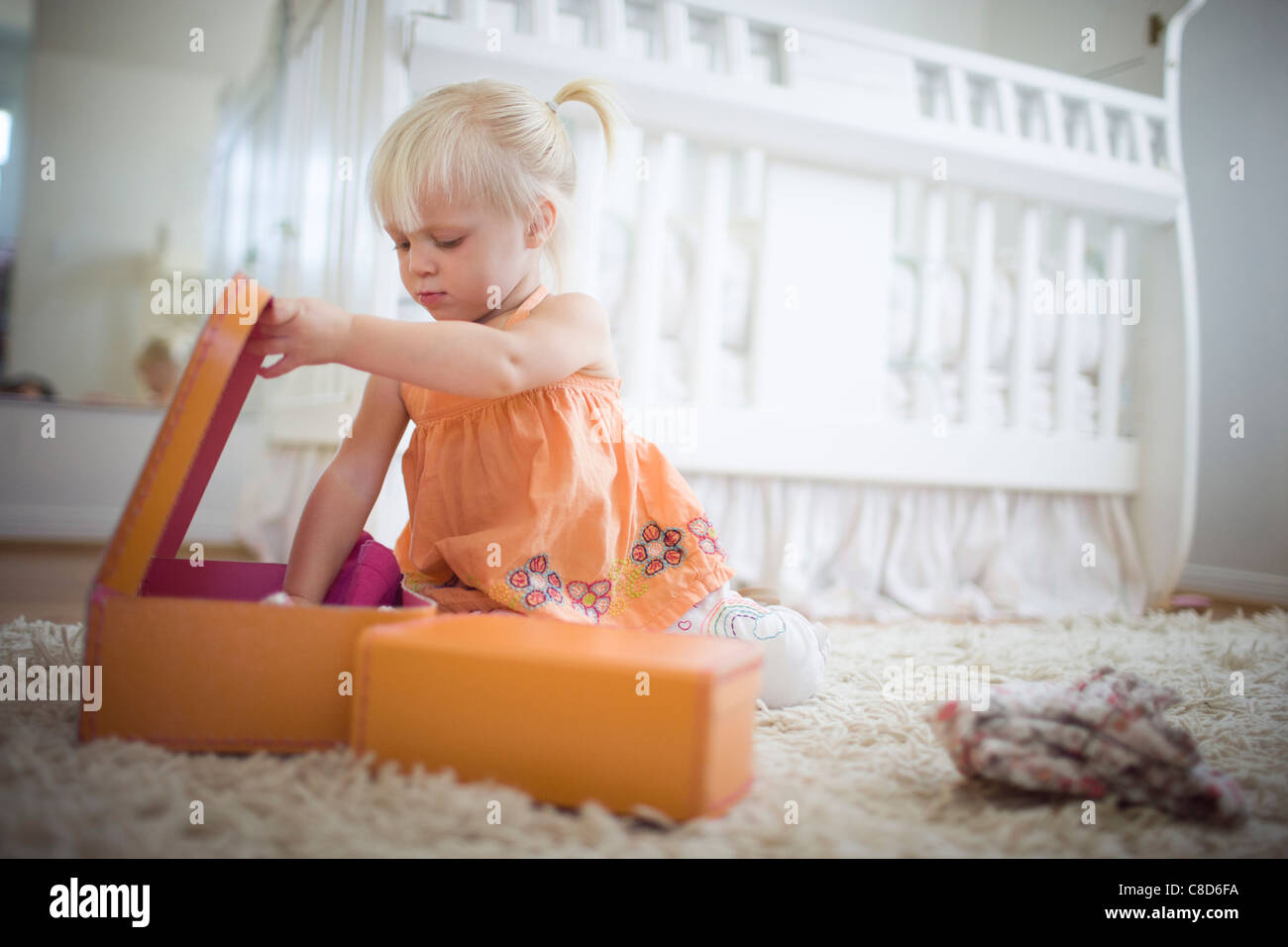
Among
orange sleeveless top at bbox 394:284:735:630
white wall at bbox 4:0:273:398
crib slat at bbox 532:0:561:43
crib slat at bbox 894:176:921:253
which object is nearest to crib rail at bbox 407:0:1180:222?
crib slat at bbox 532:0:561:43

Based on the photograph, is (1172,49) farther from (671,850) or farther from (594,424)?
(671,850)

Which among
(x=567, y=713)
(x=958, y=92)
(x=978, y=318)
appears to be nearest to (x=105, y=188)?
(x=958, y=92)

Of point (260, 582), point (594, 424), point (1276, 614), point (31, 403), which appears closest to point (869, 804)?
point (594, 424)

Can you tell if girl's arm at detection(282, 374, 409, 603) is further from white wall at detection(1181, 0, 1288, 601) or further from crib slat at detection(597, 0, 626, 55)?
white wall at detection(1181, 0, 1288, 601)

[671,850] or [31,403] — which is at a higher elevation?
[31,403]

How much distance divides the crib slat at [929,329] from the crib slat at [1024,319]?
180 mm

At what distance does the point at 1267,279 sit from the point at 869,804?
217 cm

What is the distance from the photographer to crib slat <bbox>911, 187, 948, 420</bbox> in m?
1.72

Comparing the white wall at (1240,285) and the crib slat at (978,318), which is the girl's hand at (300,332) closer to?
the crib slat at (978,318)

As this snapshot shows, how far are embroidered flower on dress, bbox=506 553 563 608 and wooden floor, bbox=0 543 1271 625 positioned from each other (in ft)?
1.03

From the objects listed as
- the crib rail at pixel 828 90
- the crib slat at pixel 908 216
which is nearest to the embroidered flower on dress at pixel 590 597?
the crib rail at pixel 828 90

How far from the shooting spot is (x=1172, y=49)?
6.29ft

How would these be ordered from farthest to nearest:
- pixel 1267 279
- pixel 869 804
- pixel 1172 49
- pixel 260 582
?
pixel 1267 279 < pixel 1172 49 < pixel 260 582 < pixel 869 804

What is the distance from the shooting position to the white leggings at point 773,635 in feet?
2.91
